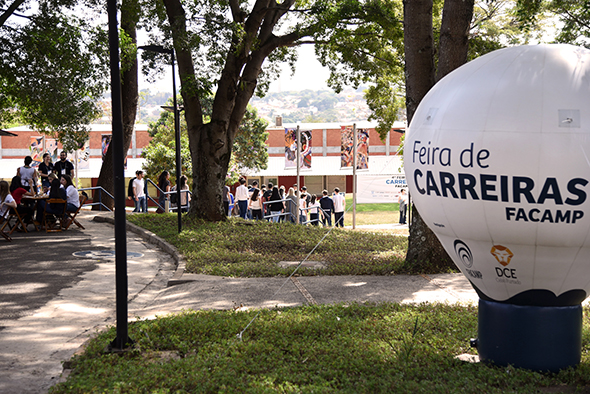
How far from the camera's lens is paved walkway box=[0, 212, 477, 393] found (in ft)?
18.4

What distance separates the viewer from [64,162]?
1758cm

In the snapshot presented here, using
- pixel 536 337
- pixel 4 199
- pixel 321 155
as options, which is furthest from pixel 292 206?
pixel 321 155

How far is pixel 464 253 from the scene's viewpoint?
5.15m

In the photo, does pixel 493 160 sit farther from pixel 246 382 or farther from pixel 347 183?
pixel 347 183

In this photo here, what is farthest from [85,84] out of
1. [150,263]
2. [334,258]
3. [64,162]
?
[334,258]

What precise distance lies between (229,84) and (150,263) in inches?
253

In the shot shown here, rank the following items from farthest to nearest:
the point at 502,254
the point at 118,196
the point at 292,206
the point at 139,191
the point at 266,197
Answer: the point at 292,206 < the point at 266,197 < the point at 139,191 < the point at 118,196 < the point at 502,254

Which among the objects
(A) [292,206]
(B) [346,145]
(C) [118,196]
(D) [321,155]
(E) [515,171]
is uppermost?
(D) [321,155]

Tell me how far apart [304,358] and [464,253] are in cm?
186

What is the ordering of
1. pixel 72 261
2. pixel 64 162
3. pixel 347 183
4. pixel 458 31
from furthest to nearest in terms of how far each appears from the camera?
1. pixel 347 183
2. pixel 64 162
3. pixel 72 261
4. pixel 458 31

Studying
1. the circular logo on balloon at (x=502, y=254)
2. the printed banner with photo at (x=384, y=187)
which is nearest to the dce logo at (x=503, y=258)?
the circular logo on balloon at (x=502, y=254)

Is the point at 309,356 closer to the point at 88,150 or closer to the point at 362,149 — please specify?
the point at 362,149

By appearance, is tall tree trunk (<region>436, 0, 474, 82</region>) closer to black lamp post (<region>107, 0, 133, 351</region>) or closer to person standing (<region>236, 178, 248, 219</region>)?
black lamp post (<region>107, 0, 133, 351</region>)

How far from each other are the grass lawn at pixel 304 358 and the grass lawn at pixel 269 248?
3.03m
